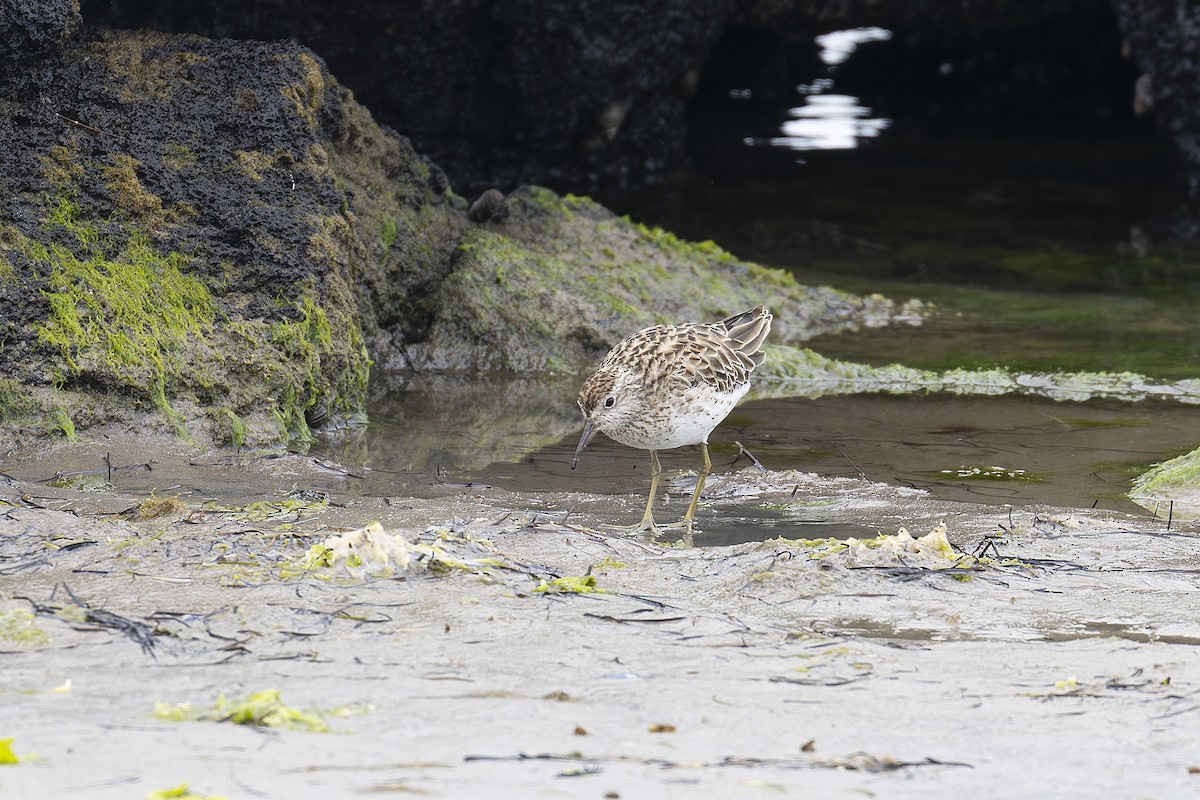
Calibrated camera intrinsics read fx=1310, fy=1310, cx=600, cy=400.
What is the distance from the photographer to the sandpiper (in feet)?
20.5

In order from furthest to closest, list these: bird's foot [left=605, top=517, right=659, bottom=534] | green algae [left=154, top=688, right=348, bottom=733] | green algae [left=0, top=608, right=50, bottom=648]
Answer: bird's foot [left=605, top=517, right=659, bottom=534], green algae [left=0, top=608, right=50, bottom=648], green algae [left=154, top=688, right=348, bottom=733]

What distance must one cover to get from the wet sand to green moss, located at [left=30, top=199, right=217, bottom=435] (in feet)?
3.86

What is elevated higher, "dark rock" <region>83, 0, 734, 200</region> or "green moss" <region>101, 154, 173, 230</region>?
"dark rock" <region>83, 0, 734, 200</region>

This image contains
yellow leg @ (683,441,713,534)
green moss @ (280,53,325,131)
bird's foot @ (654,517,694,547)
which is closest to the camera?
bird's foot @ (654,517,694,547)

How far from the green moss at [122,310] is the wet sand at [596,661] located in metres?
1.18

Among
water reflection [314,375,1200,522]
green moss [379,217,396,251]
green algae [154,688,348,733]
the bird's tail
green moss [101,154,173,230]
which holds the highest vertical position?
green moss [101,154,173,230]

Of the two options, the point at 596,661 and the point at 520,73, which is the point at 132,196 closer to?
the point at 596,661

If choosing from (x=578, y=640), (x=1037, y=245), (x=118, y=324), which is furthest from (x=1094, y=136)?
(x=578, y=640)

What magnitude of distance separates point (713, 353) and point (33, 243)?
3718 millimetres

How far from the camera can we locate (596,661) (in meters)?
3.81

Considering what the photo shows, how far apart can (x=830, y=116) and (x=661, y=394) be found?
15.5 m

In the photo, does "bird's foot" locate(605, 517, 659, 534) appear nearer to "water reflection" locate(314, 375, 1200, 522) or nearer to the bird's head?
"water reflection" locate(314, 375, 1200, 522)

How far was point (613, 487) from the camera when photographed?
6.95m

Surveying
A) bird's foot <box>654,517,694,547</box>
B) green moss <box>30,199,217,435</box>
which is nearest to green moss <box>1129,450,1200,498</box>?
bird's foot <box>654,517,694,547</box>
